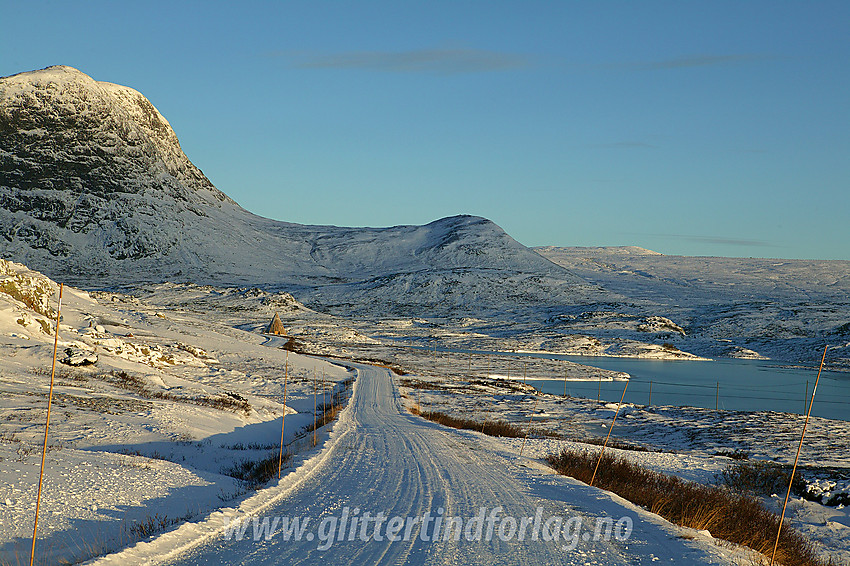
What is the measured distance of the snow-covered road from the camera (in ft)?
24.2

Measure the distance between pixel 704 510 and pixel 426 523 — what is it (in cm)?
483

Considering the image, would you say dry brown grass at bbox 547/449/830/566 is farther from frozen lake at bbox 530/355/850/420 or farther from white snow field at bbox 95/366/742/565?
frozen lake at bbox 530/355/850/420

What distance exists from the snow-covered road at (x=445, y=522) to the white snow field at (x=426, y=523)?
0.05 feet

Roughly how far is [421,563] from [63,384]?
1895 centimetres

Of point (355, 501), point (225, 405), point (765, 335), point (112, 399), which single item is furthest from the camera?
point (765, 335)

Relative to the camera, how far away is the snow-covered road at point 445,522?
24.2ft

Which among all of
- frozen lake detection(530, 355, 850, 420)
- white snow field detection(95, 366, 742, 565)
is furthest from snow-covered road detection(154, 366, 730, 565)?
frozen lake detection(530, 355, 850, 420)

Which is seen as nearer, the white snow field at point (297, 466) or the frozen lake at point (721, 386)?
the white snow field at point (297, 466)

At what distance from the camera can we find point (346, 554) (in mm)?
7277

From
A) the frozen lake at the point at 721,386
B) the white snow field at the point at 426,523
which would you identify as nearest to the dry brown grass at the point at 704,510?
the white snow field at the point at 426,523

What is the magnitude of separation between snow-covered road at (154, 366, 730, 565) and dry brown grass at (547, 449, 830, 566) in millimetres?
742

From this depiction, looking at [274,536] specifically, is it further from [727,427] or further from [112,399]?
[727,427]

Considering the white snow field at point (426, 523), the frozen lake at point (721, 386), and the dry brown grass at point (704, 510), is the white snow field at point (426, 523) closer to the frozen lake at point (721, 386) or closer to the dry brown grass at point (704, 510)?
the dry brown grass at point (704, 510)

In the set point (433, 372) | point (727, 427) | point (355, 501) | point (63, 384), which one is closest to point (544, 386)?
point (433, 372)
